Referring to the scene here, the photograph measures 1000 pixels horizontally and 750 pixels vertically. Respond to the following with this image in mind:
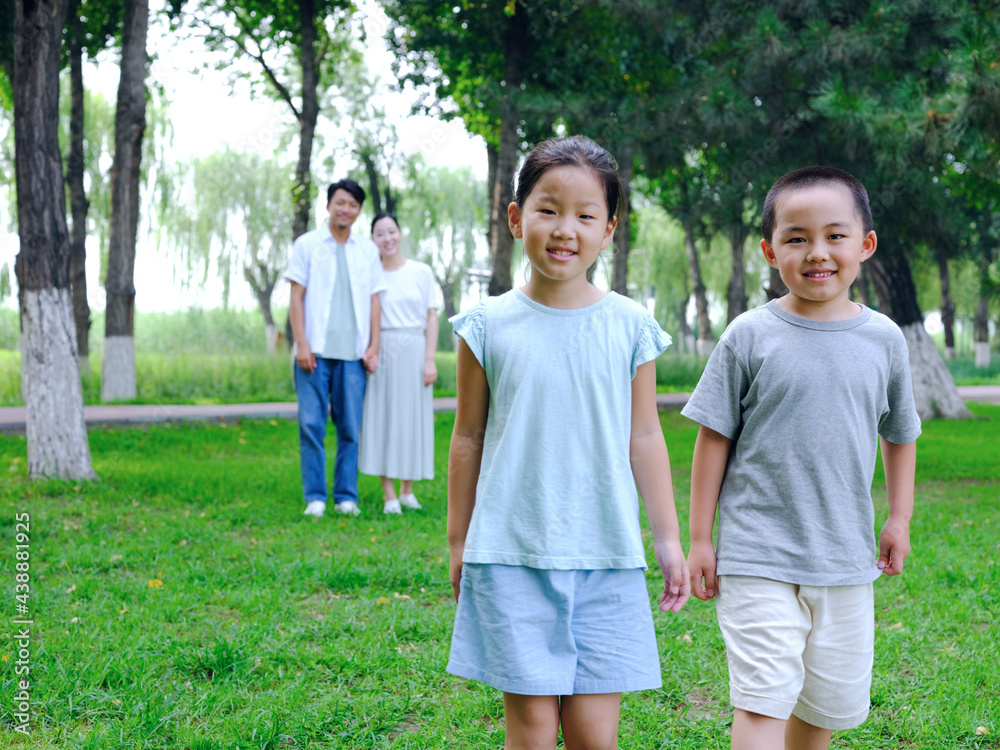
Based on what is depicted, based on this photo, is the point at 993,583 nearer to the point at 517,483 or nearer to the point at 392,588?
the point at 392,588

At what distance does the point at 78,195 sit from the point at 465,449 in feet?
53.9

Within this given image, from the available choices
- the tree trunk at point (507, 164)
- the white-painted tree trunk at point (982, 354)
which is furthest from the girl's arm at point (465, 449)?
the white-painted tree trunk at point (982, 354)

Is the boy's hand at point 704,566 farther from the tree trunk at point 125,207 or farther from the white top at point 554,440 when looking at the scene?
the tree trunk at point 125,207

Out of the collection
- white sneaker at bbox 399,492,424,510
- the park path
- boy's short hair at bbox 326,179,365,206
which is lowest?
the park path

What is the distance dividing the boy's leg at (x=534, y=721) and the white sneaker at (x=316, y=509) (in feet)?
14.4

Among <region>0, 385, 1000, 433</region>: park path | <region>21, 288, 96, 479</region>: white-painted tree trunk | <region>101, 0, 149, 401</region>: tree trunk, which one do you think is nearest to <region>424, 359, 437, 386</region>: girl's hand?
<region>21, 288, 96, 479</region>: white-painted tree trunk

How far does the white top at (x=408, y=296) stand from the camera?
6352 mm

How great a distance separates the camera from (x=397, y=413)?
6.39m

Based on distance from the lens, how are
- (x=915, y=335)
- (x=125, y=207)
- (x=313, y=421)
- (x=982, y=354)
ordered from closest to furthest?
(x=313, y=421) < (x=125, y=207) < (x=915, y=335) < (x=982, y=354)

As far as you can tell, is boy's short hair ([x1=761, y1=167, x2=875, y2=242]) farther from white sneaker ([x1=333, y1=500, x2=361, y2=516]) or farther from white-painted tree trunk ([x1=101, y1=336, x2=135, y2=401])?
white-painted tree trunk ([x1=101, y1=336, x2=135, y2=401])

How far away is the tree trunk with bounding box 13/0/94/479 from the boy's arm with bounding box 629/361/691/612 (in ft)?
20.2

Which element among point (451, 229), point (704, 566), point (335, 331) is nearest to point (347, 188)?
point (335, 331)

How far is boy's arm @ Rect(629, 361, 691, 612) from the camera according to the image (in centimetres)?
199

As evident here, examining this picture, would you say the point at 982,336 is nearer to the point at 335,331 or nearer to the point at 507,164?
the point at 507,164
